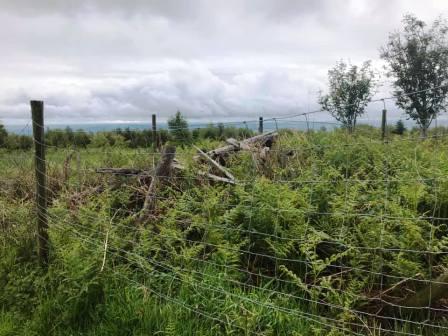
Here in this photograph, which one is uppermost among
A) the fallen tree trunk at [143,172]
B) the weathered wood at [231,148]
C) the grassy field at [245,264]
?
the weathered wood at [231,148]

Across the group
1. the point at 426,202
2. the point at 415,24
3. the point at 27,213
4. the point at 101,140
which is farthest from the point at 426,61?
the point at 27,213

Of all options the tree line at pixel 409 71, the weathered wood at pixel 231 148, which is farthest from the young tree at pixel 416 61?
the weathered wood at pixel 231 148

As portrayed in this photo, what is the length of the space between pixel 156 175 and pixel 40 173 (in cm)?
133

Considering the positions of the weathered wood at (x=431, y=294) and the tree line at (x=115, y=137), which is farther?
the tree line at (x=115, y=137)

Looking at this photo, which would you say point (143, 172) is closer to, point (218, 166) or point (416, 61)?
point (218, 166)

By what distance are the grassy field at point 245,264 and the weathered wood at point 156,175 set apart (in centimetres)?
10

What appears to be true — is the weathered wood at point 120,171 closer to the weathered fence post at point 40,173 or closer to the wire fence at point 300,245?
the wire fence at point 300,245

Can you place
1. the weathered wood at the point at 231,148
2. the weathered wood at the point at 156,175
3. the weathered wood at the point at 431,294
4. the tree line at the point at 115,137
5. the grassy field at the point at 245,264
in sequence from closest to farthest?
the weathered wood at the point at 431,294 → the grassy field at the point at 245,264 → the weathered wood at the point at 156,175 → the weathered wood at the point at 231,148 → the tree line at the point at 115,137

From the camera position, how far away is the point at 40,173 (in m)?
5.04

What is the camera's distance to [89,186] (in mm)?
6688

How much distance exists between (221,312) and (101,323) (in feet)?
A: 3.59

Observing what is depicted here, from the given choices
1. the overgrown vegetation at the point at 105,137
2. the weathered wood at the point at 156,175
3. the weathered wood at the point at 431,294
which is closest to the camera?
the weathered wood at the point at 431,294

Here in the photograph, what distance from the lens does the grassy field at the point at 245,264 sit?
3631 mm

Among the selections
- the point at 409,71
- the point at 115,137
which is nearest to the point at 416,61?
the point at 409,71
